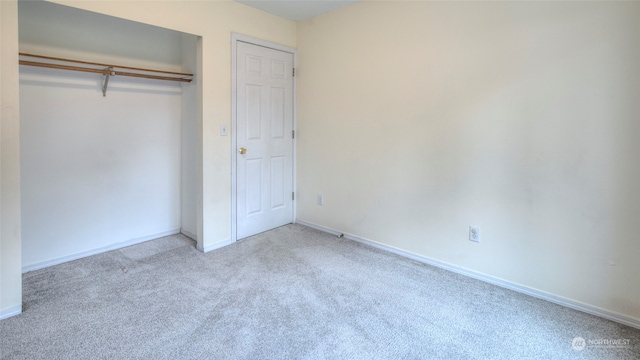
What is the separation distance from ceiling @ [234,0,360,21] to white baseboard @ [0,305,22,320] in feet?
9.66

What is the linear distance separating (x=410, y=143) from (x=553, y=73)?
1110mm

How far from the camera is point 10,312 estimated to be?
207 cm

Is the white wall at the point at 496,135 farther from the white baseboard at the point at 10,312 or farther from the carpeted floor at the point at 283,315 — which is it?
the white baseboard at the point at 10,312

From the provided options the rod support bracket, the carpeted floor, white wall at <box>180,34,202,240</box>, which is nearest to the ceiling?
white wall at <box>180,34,202,240</box>

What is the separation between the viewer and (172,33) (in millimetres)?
3438

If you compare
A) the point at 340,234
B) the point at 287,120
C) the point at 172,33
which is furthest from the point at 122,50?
the point at 340,234

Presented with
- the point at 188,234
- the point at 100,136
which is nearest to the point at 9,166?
the point at 100,136

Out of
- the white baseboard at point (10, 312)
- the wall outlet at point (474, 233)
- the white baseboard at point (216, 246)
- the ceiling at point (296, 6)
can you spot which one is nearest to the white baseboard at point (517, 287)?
the wall outlet at point (474, 233)

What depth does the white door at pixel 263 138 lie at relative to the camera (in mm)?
3414

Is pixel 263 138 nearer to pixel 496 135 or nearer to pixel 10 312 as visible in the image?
pixel 496 135

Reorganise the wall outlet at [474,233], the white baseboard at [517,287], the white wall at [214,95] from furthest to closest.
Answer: the white wall at [214,95], the wall outlet at [474,233], the white baseboard at [517,287]

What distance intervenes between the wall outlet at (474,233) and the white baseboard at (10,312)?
10.2 ft

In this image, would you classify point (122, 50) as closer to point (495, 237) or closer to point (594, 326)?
point (495, 237)

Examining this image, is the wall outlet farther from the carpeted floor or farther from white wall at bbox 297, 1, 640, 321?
the carpeted floor
